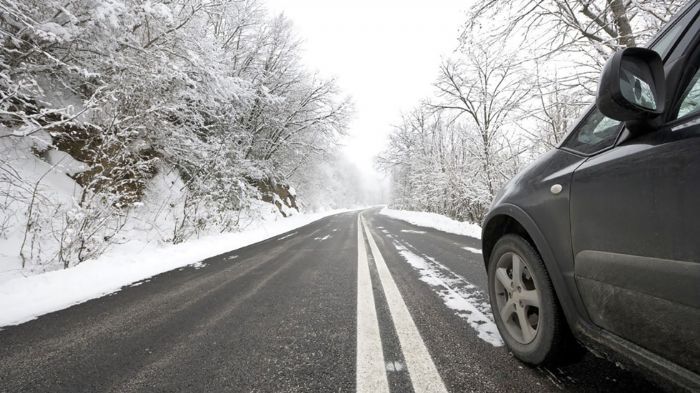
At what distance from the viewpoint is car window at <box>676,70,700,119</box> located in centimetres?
104

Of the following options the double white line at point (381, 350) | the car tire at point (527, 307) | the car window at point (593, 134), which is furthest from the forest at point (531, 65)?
the double white line at point (381, 350)

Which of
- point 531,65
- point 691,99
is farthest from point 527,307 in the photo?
point 531,65

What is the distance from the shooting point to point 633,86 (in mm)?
1104

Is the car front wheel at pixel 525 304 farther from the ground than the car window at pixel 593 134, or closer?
closer

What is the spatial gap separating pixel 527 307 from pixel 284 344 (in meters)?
1.65

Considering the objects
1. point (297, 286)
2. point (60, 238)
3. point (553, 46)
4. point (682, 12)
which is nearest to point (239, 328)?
point (297, 286)

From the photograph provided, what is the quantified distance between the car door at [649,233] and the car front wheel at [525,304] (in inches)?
9.6

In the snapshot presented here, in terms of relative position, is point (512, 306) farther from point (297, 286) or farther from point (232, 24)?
point (232, 24)

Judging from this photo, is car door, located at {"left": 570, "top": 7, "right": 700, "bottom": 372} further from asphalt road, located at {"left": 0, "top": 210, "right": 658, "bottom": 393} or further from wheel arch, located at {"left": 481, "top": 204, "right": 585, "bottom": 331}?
asphalt road, located at {"left": 0, "top": 210, "right": 658, "bottom": 393}

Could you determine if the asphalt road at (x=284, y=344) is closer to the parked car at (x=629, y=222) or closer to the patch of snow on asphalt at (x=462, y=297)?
the patch of snow on asphalt at (x=462, y=297)

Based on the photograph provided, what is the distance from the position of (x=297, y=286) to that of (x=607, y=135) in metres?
3.26

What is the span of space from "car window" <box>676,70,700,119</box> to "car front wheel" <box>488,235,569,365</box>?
0.89m

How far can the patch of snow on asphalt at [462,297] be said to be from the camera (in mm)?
2059

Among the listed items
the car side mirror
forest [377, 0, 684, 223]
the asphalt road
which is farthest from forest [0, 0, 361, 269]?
forest [377, 0, 684, 223]
